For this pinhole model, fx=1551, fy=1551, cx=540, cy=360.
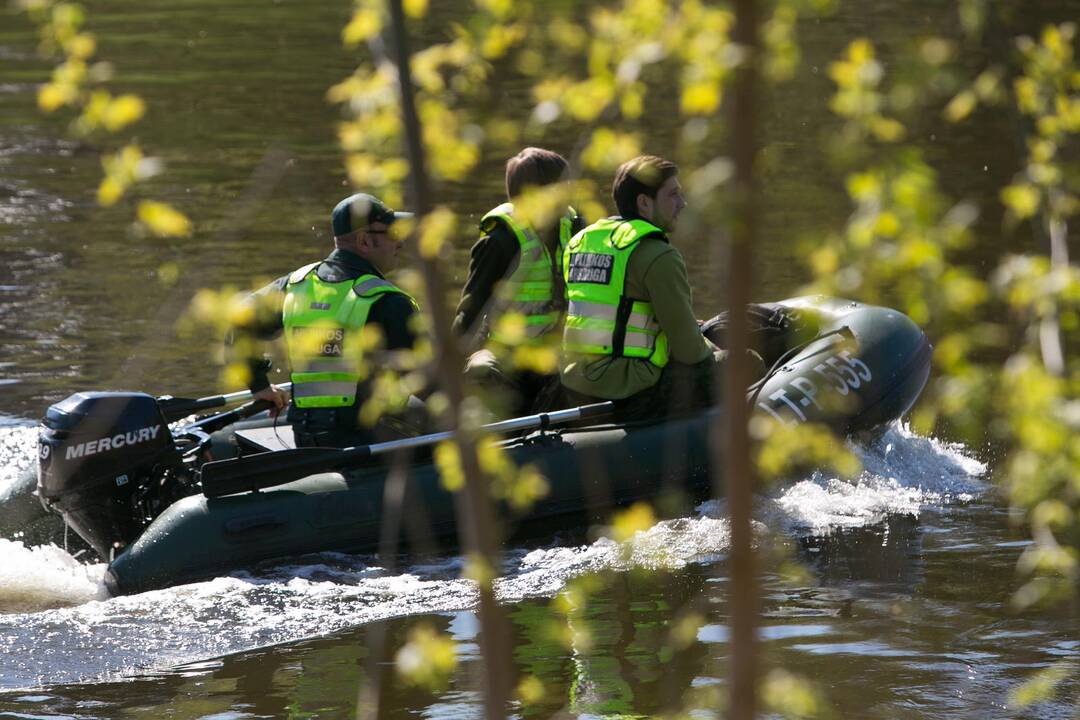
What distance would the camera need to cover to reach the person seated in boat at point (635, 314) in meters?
6.53

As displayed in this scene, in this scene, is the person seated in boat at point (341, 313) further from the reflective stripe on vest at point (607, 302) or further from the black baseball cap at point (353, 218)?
the reflective stripe on vest at point (607, 302)

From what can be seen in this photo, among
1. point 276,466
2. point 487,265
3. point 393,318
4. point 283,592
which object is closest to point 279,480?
point 276,466

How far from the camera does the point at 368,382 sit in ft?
20.5

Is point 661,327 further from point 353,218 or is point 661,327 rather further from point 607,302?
point 353,218

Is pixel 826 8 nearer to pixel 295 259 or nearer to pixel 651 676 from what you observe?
pixel 651 676

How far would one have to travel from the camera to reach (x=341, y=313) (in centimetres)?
604

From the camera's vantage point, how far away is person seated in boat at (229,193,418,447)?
602cm

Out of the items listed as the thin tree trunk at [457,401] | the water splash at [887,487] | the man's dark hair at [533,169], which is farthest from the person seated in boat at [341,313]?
the thin tree trunk at [457,401]

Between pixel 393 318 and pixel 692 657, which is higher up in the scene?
pixel 393 318

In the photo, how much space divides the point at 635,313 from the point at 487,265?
28.9 inches

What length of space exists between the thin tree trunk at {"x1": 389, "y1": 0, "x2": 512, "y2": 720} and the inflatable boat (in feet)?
12.0

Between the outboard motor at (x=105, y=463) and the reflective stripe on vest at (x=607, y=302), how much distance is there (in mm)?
1816

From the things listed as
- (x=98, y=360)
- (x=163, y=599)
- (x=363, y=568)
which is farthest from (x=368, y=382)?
(x=98, y=360)

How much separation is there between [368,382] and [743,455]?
4.52 meters
